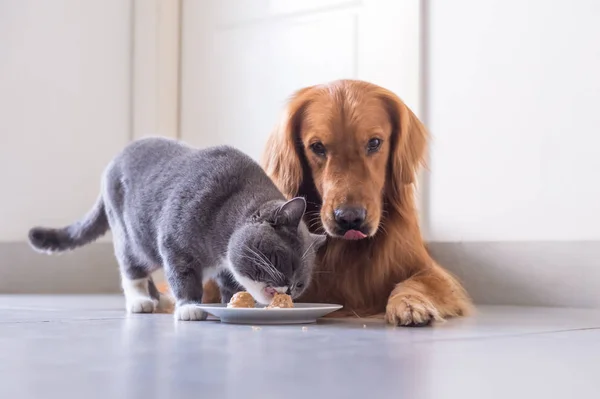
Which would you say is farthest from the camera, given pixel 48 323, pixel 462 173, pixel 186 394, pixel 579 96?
pixel 462 173

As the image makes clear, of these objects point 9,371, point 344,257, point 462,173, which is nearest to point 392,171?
point 344,257

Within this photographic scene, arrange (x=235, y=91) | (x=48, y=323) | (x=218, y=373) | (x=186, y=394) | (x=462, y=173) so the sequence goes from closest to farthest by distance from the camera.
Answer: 1. (x=186, y=394)
2. (x=218, y=373)
3. (x=48, y=323)
4. (x=462, y=173)
5. (x=235, y=91)

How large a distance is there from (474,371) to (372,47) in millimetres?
2037

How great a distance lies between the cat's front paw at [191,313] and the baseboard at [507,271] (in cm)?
126

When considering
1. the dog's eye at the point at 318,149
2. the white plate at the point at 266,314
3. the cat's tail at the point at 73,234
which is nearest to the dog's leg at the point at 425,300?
the white plate at the point at 266,314

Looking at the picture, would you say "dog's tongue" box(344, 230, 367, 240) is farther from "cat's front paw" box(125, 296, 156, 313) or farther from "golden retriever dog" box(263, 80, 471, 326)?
"cat's front paw" box(125, 296, 156, 313)

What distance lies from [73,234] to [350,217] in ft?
3.01

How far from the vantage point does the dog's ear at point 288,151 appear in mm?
2029

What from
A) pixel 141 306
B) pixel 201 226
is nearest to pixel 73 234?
pixel 141 306

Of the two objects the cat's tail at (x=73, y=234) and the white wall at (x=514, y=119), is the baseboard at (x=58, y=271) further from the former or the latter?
the white wall at (x=514, y=119)

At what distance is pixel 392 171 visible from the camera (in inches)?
80.2

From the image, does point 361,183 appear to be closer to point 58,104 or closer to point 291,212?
point 291,212

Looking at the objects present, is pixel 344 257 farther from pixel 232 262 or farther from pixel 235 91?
pixel 235 91

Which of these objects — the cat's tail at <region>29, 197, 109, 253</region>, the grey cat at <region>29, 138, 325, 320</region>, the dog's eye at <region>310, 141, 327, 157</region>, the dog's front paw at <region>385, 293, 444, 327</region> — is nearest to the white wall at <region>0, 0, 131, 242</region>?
the cat's tail at <region>29, 197, 109, 253</region>
